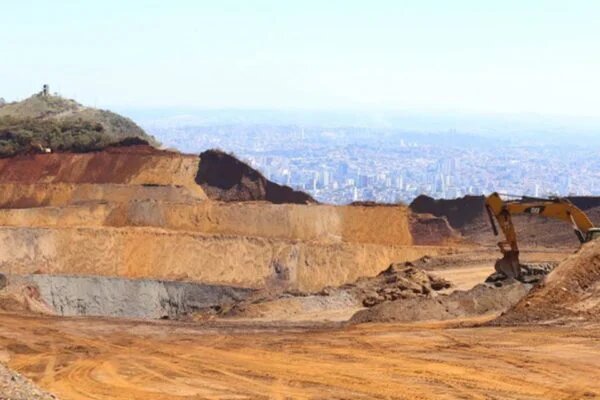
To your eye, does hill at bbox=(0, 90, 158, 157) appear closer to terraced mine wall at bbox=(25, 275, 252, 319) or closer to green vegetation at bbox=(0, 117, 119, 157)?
green vegetation at bbox=(0, 117, 119, 157)

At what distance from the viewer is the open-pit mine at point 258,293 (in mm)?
16031

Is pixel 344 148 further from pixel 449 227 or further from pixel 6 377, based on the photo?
pixel 6 377

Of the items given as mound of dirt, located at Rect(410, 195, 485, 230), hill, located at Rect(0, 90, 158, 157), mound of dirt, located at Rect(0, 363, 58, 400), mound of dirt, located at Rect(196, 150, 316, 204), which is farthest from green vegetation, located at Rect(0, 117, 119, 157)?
mound of dirt, located at Rect(0, 363, 58, 400)

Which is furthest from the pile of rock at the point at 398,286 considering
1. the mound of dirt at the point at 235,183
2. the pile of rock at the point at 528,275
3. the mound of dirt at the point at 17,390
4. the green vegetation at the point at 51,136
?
the green vegetation at the point at 51,136

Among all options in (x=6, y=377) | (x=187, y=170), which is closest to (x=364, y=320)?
(x=6, y=377)

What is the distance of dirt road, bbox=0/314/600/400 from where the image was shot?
1501 centimetres

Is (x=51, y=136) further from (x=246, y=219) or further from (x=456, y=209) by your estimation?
(x=456, y=209)

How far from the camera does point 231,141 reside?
189 meters

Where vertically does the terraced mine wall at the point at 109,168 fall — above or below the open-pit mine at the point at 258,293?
above

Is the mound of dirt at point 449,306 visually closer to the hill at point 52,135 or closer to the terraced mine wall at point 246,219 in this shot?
the terraced mine wall at point 246,219

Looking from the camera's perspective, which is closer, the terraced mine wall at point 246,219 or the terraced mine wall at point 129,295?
the terraced mine wall at point 129,295

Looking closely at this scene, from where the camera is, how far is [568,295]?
21578 millimetres

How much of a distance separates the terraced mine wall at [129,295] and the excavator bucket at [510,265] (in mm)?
11245

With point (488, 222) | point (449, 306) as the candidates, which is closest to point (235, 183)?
point (488, 222)
